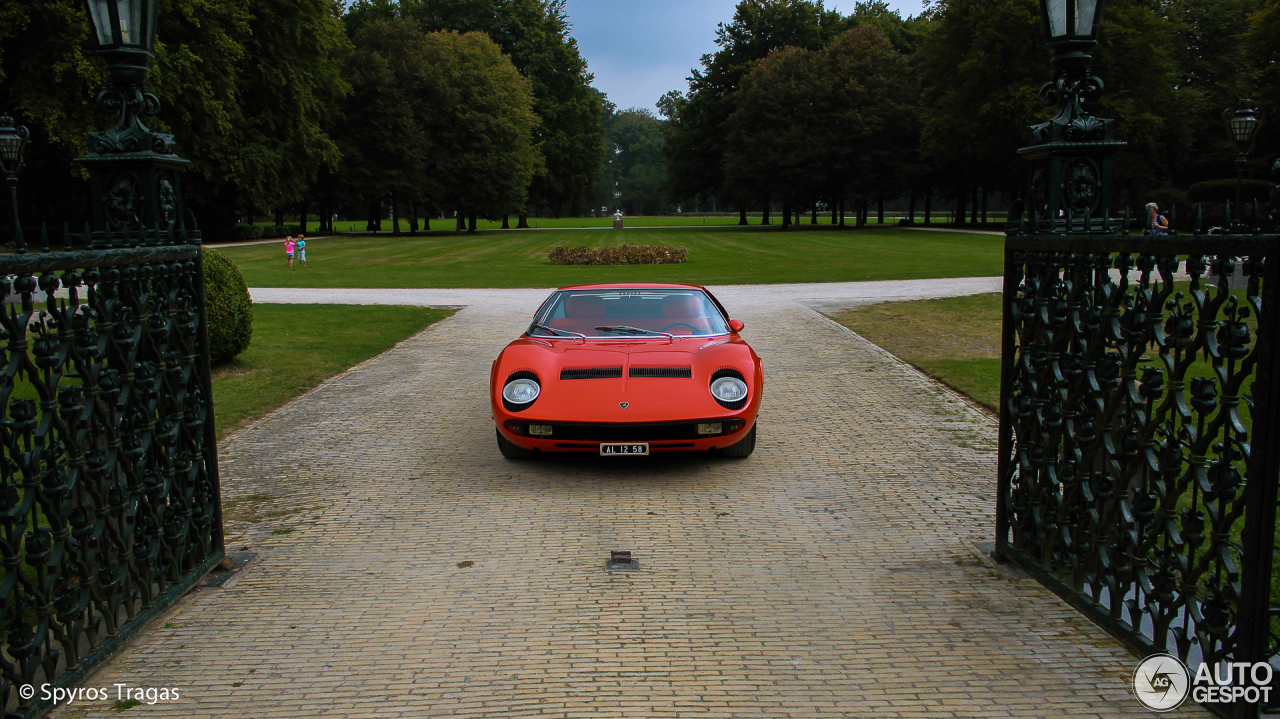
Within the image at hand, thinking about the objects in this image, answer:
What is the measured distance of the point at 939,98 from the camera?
175 ft

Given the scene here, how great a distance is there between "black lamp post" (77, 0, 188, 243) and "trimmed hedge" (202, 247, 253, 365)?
6462mm

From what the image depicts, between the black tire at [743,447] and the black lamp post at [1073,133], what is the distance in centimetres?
296

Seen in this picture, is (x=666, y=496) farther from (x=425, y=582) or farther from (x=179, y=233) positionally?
(x=179, y=233)

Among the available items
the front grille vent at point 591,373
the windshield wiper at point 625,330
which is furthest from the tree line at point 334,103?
the front grille vent at point 591,373

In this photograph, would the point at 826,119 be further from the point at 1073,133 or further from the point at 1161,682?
the point at 1161,682

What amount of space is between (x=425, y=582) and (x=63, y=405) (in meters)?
1.80

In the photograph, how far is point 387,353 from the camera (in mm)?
12281

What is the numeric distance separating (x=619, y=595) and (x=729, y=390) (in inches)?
91.3

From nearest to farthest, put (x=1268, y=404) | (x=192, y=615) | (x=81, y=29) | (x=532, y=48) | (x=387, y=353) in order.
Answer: (x=1268, y=404), (x=192, y=615), (x=387, y=353), (x=81, y=29), (x=532, y=48)

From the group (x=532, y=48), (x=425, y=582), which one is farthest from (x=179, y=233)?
(x=532, y=48)

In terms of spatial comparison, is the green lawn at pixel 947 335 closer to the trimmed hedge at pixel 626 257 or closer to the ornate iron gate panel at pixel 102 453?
the ornate iron gate panel at pixel 102 453

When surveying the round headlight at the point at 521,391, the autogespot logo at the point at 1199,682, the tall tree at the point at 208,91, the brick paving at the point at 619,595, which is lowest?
the brick paving at the point at 619,595

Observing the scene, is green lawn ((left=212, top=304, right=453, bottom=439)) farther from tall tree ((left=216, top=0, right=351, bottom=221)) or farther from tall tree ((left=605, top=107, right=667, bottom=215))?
tall tree ((left=605, top=107, right=667, bottom=215))

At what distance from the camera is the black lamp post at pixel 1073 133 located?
3.96 metres
